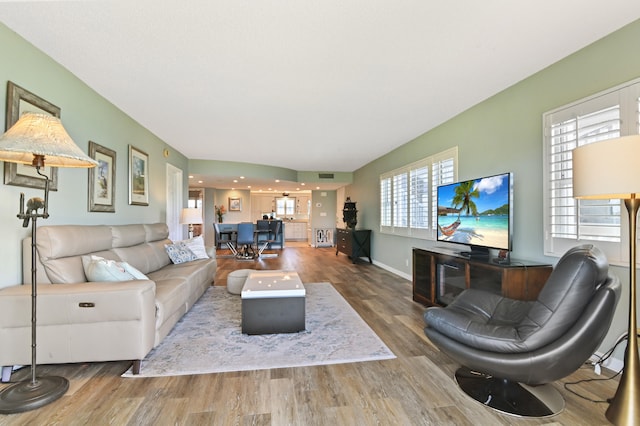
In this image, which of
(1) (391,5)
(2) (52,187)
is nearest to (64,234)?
(2) (52,187)

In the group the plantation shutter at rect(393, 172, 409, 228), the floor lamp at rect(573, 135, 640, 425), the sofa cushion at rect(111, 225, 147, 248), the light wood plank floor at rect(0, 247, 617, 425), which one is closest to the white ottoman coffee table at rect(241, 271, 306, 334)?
the light wood plank floor at rect(0, 247, 617, 425)

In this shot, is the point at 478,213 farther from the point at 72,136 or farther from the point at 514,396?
the point at 72,136

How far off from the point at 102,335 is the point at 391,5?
289cm

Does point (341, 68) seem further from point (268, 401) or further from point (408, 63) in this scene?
point (268, 401)

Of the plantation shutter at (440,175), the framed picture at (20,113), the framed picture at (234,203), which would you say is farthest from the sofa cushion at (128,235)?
the framed picture at (234,203)

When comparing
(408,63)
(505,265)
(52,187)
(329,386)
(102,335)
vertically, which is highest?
(408,63)

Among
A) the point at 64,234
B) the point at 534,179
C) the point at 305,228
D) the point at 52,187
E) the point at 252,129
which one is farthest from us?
the point at 305,228

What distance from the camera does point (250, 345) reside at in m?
2.59

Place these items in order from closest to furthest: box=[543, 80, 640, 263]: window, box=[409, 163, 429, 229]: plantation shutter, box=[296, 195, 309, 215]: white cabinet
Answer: box=[543, 80, 640, 263]: window, box=[409, 163, 429, 229]: plantation shutter, box=[296, 195, 309, 215]: white cabinet

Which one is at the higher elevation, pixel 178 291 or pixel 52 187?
pixel 52 187

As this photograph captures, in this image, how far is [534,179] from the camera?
2771mm

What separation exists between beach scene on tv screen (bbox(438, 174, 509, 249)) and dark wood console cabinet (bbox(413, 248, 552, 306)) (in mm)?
223

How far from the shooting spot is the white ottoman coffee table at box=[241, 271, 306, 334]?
278cm

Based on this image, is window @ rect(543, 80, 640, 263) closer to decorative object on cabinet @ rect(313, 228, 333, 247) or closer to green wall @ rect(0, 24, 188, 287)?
green wall @ rect(0, 24, 188, 287)
